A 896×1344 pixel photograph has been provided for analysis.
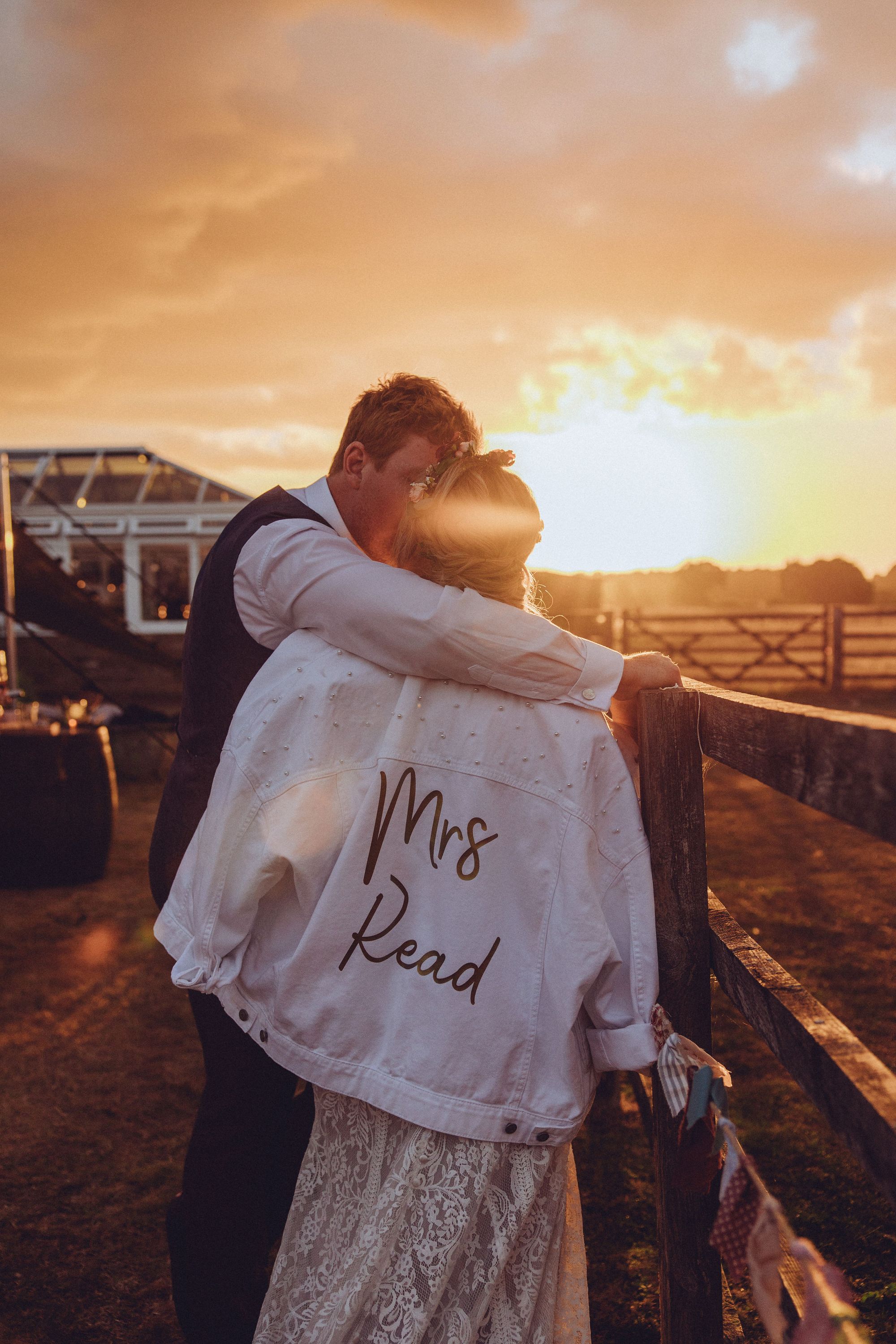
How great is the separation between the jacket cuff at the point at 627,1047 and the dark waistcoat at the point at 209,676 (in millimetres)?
923

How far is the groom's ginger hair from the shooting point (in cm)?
192

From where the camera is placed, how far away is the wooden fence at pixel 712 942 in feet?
3.05

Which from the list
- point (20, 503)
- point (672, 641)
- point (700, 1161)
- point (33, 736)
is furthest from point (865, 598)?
point (700, 1161)

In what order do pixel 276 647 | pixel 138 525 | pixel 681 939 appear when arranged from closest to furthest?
pixel 681 939 → pixel 276 647 → pixel 138 525

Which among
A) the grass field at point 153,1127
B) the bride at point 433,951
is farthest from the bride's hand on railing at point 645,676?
the grass field at point 153,1127

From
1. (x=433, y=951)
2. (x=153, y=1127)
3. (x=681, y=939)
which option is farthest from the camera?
(x=153, y=1127)

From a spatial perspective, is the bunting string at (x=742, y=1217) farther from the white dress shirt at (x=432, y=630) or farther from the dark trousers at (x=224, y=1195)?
the dark trousers at (x=224, y=1195)

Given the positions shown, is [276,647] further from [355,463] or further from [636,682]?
[636,682]

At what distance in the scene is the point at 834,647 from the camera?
13344 millimetres

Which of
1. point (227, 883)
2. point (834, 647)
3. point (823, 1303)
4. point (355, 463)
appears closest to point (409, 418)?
point (355, 463)

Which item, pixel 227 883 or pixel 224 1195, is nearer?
pixel 227 883

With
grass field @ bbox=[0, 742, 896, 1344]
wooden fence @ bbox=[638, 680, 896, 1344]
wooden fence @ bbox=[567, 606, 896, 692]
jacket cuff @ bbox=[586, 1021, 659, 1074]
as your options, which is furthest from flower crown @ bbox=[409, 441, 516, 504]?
wooden fence @ bbox=[567, 606, 896, 692]

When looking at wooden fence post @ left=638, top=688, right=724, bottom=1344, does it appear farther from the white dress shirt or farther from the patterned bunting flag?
the patterned bunting flag

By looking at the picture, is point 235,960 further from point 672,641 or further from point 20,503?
point 20,503
